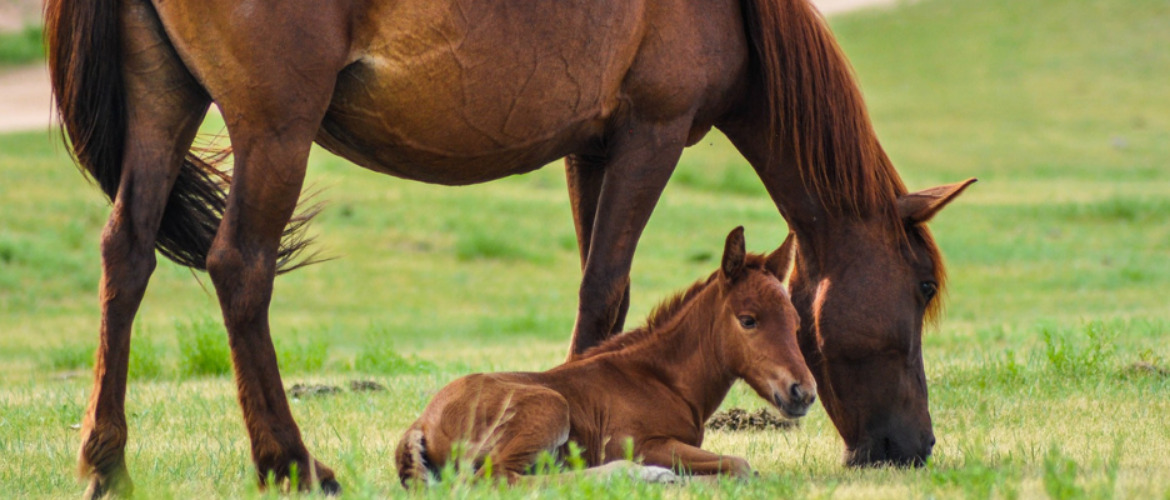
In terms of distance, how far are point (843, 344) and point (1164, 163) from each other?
80.3 ft

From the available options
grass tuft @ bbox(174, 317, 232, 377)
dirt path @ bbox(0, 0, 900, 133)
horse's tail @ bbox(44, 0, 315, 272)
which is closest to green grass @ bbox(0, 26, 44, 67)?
dirt path @ bbox(0, 0, 900, 133)

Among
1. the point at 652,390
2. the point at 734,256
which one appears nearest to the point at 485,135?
the point at 734,256

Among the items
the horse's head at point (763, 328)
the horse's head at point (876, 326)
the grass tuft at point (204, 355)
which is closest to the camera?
the horse's head at point (763, 328)

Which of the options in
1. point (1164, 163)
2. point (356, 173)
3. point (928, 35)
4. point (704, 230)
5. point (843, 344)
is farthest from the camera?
point (928, 35)

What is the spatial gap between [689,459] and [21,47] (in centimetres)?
3356

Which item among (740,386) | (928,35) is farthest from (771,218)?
(928,35)

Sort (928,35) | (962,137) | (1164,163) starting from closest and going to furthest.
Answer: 1. (1164,163)
2. (962,137)
3. (928,35)

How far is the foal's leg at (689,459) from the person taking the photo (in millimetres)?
4539

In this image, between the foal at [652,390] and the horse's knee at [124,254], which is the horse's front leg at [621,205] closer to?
the foal at [652,390]

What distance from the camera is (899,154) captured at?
27672 mm

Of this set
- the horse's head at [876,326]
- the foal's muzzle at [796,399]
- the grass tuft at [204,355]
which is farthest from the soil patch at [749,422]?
the grass tuft at [204,355]

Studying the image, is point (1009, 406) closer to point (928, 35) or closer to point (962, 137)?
point (962, 137)

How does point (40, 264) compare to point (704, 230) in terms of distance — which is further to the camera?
point (704, 230)

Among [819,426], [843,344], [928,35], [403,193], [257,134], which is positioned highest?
[928,35]
